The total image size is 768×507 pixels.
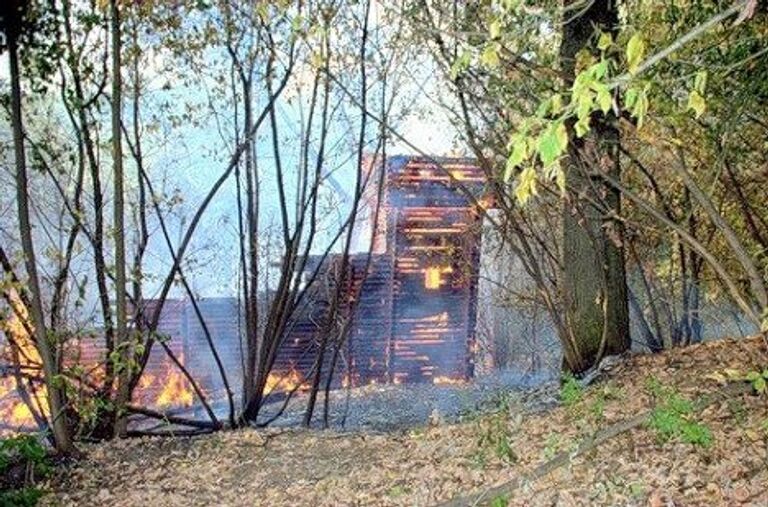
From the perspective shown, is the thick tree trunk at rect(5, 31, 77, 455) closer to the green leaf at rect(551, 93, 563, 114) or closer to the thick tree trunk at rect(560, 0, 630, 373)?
the thick tree trunk at rect(560, 0, 630, 373)

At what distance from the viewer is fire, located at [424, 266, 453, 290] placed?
12.1 meters

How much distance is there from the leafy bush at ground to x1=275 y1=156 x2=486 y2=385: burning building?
223 inches

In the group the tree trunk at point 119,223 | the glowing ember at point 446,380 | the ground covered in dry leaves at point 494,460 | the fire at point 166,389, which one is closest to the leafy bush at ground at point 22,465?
the ground covered in dry leaves at point 494,460

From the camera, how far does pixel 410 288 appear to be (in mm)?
12406

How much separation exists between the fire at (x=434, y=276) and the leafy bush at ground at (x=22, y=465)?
26.8ft

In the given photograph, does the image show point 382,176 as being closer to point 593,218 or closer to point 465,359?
point 593,218

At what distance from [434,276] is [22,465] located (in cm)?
843

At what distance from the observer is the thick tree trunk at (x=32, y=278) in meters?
4.83

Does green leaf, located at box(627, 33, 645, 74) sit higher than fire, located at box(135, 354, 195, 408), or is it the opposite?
green leaf, located at box(627, 33, 645, 74)

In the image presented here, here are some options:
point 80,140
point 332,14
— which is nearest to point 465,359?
point 332,14

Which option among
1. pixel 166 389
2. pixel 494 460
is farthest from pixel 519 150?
pixel 166 389

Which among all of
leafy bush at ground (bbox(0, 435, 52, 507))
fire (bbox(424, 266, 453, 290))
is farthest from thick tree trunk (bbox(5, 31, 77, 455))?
fire (bbox(424, 266, 453, 290))

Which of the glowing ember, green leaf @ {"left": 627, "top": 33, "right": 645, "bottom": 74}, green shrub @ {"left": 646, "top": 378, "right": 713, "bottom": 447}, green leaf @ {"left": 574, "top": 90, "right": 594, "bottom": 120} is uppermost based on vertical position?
green leaf @ {"left": 627, "top": 33, "right": 645, "bottom": 74}

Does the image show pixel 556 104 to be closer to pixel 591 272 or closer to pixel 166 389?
pixel 591 272
